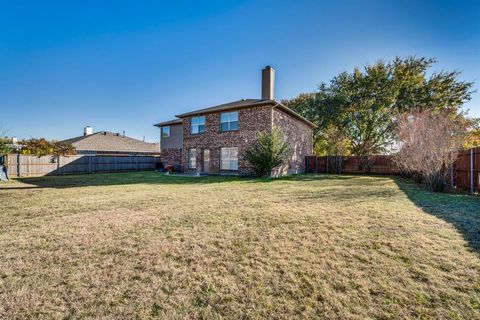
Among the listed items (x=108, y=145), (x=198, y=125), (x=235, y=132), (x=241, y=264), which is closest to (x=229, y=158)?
(x=235, y=132)

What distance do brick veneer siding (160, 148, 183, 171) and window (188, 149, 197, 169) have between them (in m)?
2.20

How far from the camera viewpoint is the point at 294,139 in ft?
59.8

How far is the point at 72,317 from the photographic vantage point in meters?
1.98

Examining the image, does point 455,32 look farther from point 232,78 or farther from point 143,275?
point 143,275

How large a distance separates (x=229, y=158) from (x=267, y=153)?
3.63 meters

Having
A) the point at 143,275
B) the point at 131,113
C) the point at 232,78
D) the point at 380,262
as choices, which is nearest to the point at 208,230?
the point at 143,275

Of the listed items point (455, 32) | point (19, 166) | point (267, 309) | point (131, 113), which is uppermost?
point (455, 32)

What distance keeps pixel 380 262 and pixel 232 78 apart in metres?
16.2

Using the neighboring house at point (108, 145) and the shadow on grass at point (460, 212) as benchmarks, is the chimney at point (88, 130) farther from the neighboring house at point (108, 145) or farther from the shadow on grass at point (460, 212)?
the shadow on grass at point (460, 212)

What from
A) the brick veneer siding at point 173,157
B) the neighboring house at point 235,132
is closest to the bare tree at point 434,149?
the neighboring house at point 235,132

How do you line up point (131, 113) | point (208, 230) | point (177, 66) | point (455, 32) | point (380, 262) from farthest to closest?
point (131, 113) → point (177, 66) → point (455, 32) → point (208, 230) → point (380, 262)

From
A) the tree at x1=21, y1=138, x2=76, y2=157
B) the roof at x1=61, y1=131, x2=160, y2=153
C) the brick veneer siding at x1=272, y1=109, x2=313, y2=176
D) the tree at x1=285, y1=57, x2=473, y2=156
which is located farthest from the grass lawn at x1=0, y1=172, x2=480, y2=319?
the roof at x1=61, y1=131, x2=160, y2=153

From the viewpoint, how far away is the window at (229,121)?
15758 millimetres

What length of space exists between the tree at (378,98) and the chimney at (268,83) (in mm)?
10514
